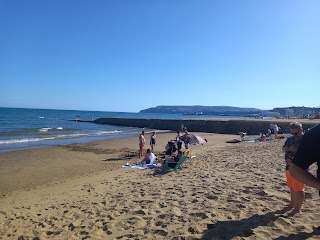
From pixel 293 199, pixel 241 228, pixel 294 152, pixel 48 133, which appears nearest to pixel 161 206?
pixel 241 228

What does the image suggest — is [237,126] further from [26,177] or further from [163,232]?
[163,232]

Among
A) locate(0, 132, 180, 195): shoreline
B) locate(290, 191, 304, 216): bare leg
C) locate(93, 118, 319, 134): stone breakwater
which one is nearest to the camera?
locate(290, 191, 304, 216): bare leg

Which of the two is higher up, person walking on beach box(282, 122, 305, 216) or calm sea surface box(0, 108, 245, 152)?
person walking on beach box(282, 122, 305, 216)

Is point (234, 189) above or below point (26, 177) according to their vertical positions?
above

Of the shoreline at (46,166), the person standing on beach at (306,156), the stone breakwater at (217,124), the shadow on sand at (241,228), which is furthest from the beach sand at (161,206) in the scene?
the stone breakwater at (217,124)

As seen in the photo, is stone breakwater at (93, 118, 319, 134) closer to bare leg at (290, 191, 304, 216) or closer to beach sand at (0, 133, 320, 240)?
beach sand at (0, 133, 320, 240)

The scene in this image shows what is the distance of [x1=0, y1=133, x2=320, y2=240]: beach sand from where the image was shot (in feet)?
13.8

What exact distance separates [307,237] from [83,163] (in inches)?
434

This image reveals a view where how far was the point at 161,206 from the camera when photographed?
546 cm

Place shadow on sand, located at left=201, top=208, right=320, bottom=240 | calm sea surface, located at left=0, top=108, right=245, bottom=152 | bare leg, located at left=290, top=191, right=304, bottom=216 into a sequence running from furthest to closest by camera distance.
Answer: calm sea surface, located at left=0, top=108, right=245, bottom=152
bare leg, located at left=290, top=191, right=304, bottom=216
shadow on sand, located at left=201, top=208, right=320, bottom=240

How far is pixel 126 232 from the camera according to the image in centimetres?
437

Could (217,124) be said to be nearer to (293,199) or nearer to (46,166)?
(46,166)

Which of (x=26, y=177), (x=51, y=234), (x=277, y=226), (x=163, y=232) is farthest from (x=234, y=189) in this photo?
(x=26, y=177)

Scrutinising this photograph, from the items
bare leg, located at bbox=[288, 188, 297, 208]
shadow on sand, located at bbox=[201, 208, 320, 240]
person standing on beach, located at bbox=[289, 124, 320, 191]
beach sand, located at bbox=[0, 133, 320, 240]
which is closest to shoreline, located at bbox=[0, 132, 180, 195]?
beach sand, located at bbox=[0, 133, 320, 240]
